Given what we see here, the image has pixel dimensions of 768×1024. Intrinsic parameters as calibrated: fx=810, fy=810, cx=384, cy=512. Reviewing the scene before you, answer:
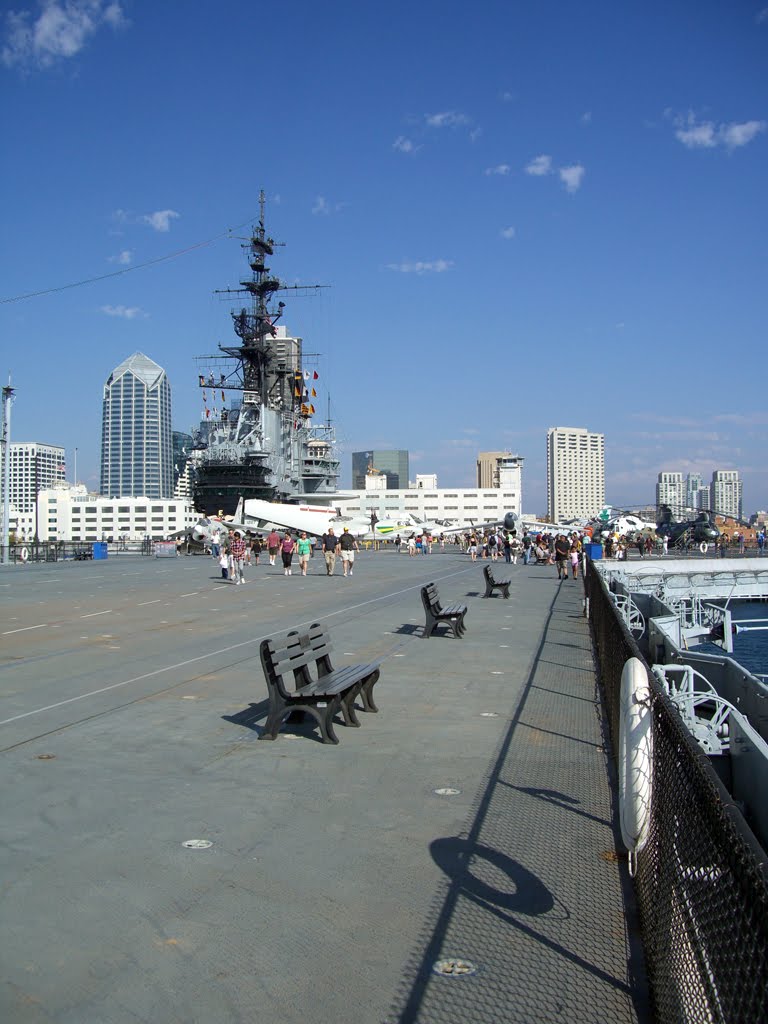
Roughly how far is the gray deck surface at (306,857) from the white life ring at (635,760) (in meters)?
0.42

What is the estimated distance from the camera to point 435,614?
45.5 ft

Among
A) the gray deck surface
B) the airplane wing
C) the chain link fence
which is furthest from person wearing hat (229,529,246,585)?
the airplane wing

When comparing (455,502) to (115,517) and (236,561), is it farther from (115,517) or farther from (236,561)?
(236,561)

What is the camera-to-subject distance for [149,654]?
40.5 feet

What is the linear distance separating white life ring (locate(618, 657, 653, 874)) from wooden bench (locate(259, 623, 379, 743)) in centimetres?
320

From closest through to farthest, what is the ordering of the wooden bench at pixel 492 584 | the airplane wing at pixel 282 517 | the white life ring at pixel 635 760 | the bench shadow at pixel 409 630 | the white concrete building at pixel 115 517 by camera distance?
the white life ring at pixel 635 760 < the bench shadow at pixel 409 630 < the wooden bench at pixel 492 584 < the airplane wing at pixel 282 517 < the white concrete building at pixel 115 517

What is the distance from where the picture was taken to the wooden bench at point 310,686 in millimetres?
7250

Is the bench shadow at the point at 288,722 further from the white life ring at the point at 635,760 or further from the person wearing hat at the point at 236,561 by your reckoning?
the person wearing hat at the point at 236,561

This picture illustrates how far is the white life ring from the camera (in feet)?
14.0

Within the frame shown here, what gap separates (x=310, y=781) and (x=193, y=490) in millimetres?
65984

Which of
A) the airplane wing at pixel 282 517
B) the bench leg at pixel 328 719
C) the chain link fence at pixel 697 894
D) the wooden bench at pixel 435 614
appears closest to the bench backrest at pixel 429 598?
the wooden bench at pixel 435 614

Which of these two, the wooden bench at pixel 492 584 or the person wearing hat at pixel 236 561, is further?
the person wearing hat at pixel 236 561

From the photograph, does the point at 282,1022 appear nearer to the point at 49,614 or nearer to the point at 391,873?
the point at 391,873

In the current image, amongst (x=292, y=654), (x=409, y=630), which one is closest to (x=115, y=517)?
(x=409, y=630)
